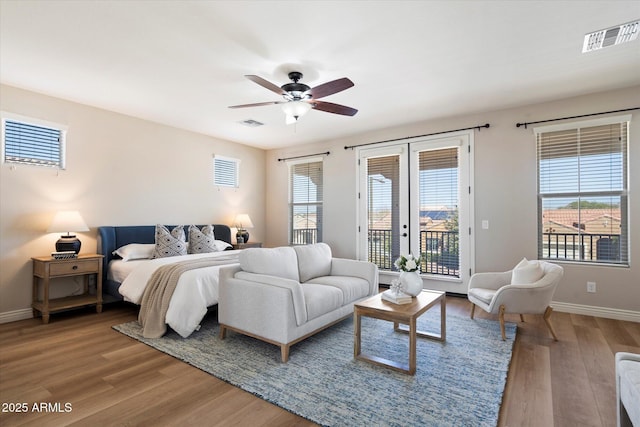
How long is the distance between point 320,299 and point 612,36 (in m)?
3.30

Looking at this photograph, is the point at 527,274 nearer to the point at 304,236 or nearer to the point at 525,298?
the point at 525,298

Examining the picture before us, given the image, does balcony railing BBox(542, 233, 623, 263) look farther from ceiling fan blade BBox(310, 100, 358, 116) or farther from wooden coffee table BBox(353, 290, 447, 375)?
ceiling fan blade BBox(310, 100, 358, 116)

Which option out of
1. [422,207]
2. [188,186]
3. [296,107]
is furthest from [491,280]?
[188,186]

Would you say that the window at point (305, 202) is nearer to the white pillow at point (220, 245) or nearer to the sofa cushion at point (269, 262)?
the white pillow at point (220, 245)

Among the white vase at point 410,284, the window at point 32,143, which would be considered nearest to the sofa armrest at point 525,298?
the white vase at point 410,284

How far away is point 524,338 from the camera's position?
3.17 m

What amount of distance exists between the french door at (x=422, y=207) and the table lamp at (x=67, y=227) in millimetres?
4052

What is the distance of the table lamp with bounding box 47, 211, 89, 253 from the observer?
372 centimetres

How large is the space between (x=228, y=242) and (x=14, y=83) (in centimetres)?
348

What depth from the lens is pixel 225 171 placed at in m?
6.18

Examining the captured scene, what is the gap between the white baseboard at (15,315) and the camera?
3.63m

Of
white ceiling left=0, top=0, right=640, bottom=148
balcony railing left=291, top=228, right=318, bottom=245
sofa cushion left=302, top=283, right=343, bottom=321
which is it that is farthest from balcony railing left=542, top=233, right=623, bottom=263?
balcony railing left=291, top=228, right=318, bottom=245

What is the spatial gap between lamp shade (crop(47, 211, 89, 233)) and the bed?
1.31ft

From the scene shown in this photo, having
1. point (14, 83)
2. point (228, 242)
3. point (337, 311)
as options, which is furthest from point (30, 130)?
point (337, 311)
